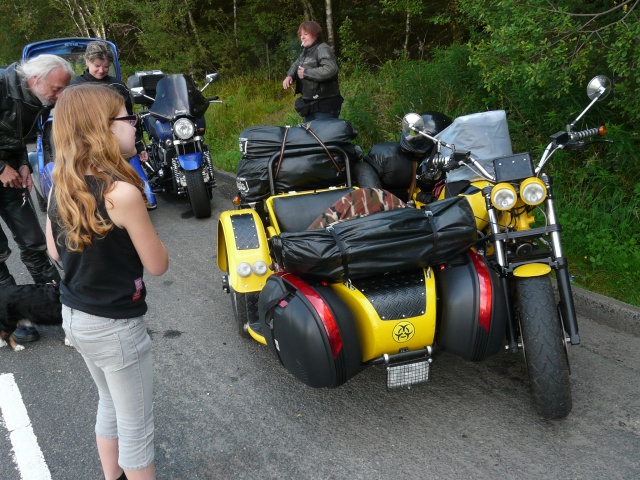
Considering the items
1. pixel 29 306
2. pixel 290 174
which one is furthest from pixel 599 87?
pixel 29 306

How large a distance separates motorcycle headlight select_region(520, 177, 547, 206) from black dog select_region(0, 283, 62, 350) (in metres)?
2.98

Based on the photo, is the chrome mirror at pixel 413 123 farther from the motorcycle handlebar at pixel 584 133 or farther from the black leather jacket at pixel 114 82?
the black leather jacket at pixel 114 82

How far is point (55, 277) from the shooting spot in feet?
14.5

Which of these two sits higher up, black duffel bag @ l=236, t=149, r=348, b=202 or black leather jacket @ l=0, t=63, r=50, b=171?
black leather jacket @ l=0, t=63, r=50, b=171

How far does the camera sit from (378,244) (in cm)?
278

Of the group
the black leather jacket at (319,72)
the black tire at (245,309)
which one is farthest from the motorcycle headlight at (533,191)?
the black leather jacket at (319,72)

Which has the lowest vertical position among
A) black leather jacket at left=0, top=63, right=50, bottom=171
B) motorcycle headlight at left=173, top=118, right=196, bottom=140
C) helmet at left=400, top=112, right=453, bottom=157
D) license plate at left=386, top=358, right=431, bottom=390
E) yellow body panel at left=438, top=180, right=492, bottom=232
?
license plate at left=386, top=358, right=431, bottom=390

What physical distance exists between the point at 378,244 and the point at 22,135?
276 centimetres

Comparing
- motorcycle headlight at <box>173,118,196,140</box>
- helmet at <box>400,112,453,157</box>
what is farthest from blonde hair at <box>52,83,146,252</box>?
motorcycle headlight at <box>173,118,196,140</box>

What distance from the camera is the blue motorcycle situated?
643 cm

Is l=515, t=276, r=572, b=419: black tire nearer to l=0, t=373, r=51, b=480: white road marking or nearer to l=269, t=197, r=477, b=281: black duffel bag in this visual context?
l=269, t=197, r=477, b=281: black duffel bag

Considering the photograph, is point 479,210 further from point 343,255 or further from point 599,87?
point 343,255

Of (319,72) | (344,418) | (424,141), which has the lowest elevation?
(344,418)

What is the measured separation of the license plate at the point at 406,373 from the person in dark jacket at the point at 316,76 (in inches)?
166
